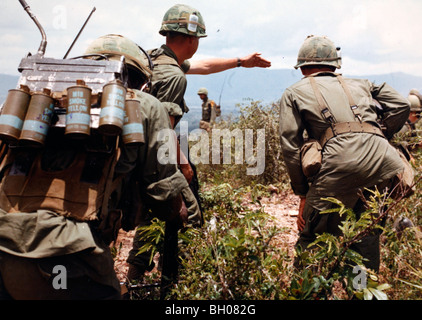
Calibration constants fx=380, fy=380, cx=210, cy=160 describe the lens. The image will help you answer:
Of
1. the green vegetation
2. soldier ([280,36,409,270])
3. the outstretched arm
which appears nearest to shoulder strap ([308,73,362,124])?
soldier ([280,36,409,270])

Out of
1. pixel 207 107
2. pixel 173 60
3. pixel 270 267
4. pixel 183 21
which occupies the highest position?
pixel 207 107

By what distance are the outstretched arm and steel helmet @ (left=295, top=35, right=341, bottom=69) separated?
0.89 metres

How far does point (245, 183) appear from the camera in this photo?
6.52 m

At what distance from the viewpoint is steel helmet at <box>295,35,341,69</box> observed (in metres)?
3.32

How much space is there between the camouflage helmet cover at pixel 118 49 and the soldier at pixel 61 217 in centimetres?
72

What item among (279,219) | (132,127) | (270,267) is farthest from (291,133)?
(279,219)

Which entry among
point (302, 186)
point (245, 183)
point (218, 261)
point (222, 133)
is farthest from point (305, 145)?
point (222, 133)

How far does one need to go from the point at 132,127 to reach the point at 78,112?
10.3 inches

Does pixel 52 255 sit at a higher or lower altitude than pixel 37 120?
lower

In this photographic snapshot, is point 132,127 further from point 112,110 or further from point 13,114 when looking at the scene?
point 13,114

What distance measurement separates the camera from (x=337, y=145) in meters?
2.95

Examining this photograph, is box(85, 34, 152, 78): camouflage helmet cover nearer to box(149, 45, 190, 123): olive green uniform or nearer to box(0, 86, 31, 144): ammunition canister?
box(149, 45, 190, 123): olive green uniform

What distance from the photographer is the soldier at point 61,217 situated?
1.76 metres
